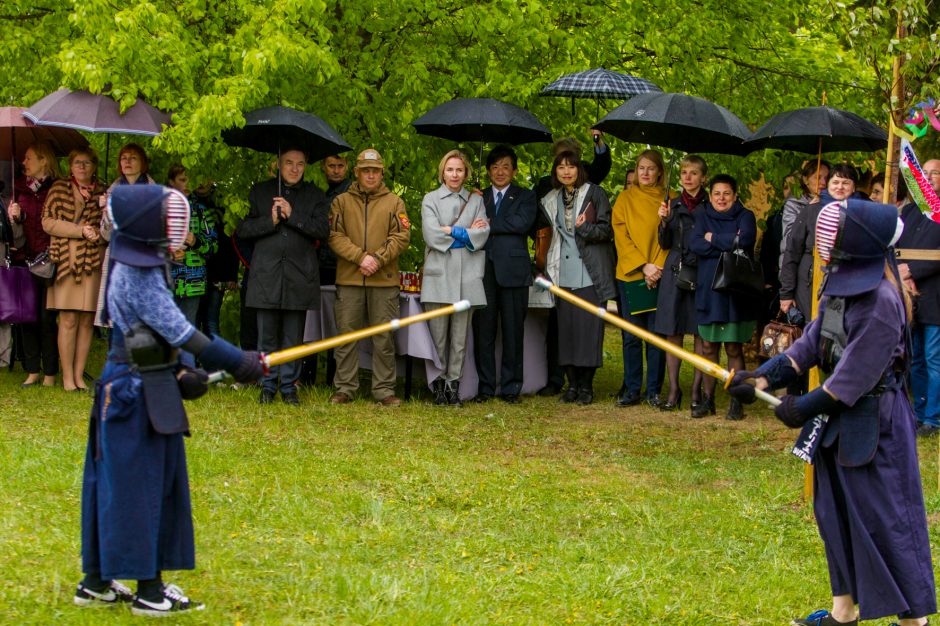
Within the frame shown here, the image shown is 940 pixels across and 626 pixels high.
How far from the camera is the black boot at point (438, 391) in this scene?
11.0 metres

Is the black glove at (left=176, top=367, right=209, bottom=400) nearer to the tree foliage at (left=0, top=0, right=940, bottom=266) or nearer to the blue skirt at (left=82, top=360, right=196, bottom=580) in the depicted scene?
the blue skirt at (left=82, top=360, right=196, bottom=580)

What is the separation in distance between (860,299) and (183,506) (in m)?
3.05

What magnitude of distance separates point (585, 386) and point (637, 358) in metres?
0.55

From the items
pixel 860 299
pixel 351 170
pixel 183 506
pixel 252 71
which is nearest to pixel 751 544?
pixel 860 299

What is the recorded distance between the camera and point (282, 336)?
1062cm

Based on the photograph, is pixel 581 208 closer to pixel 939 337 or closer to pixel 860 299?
pixel 939 337

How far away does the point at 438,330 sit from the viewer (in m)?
11.0

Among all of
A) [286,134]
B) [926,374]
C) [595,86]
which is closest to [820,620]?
[926,374]

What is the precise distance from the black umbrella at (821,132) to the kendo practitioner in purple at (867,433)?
188 inches

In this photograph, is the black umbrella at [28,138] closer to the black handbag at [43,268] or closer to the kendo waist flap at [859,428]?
the black handbag at [43,268]

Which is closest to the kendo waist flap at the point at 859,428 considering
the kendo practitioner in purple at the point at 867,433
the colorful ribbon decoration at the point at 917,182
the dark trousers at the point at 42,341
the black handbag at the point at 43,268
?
the kendo practitioner in purple at the point at 867,433

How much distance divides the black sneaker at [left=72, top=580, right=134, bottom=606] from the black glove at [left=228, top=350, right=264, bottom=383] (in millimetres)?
1079

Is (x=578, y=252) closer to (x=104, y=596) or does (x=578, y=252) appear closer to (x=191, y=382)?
(x=191, y=382)

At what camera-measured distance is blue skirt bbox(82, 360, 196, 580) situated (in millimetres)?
5285
